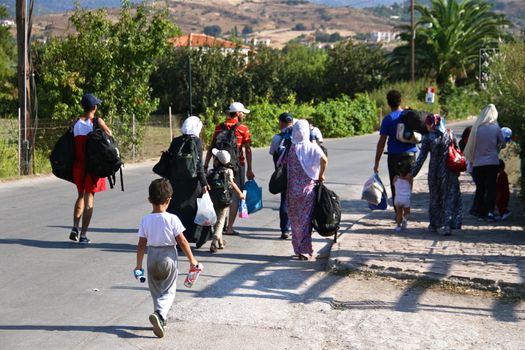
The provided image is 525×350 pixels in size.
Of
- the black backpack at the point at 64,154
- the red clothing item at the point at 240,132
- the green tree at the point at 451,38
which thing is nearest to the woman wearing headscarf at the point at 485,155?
the red clothing item at the point at 240,132

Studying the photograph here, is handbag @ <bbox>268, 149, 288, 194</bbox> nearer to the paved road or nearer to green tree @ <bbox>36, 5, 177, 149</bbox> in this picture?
the paved road

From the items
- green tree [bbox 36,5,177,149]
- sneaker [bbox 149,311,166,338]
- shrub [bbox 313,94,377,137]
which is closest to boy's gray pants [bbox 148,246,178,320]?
sneaker [bbox 149,311,166,338]

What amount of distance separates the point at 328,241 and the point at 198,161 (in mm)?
2395

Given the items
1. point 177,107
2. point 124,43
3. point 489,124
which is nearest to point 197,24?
point 177,107

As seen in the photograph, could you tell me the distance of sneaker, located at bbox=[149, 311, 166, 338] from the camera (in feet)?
23.7

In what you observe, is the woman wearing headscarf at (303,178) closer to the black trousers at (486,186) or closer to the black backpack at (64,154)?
the black backpack at (64,154)

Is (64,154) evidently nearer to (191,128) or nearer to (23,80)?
(191,128)

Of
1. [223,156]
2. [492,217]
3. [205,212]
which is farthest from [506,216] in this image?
[205,212]

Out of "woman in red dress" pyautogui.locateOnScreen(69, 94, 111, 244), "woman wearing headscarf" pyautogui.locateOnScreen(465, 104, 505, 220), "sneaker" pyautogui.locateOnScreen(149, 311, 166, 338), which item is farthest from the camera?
"woman wearing headscarf" pyautogui.locateOnScreen(465, 104, 505, 220)

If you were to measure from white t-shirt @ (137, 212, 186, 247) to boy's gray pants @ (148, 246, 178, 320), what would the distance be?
0.23ft

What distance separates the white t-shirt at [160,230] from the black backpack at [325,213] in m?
3.31

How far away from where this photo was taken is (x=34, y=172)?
21875 millimetres

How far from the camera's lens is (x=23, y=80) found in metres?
22.0

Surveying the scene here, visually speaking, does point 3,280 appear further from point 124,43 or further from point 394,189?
point 124,43
